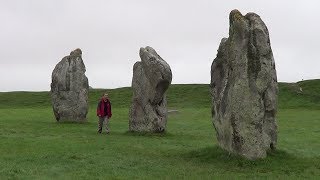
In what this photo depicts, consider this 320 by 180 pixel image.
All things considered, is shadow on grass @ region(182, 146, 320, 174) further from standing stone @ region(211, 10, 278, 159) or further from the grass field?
standing stone @ region(211, 10, 278, 159)

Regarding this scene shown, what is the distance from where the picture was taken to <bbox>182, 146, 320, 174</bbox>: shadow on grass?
19.4 metres

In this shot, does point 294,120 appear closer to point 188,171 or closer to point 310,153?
point 310,153

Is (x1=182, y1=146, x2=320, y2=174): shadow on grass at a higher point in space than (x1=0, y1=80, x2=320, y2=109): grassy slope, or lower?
lower

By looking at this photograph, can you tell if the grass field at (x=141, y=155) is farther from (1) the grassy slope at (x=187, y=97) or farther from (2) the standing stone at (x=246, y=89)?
(1) the grassy slope at (x=187, y=97)

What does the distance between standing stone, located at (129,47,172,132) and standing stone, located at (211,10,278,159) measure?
32.5 ft

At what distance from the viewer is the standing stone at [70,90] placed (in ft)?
137

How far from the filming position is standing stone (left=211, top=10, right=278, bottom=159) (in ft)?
65.4

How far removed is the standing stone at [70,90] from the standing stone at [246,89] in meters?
21.9

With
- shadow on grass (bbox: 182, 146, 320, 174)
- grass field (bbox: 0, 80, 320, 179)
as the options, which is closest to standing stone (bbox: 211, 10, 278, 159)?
shadow on grass (bbox: 182, 146, 320, 174)

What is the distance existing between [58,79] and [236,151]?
25271 millimetres

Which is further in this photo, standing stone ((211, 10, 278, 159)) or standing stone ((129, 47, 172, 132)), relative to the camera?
standing stone ((129, 47, 172, 132))

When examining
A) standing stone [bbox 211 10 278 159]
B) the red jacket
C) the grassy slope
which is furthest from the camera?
the grassy slope

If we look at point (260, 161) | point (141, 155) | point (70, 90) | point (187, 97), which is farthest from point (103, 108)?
point (187, 97)

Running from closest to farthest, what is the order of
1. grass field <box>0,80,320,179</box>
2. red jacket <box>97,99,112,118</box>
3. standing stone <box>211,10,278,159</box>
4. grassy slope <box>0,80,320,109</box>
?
1. grass field <box>0,80,320,179</box>
2. standing stone <box>211,10,278,159</box>
3. red jacket <box>97,99,112,118</box>
4. grassy slope <box>0,80,320,109</box>
